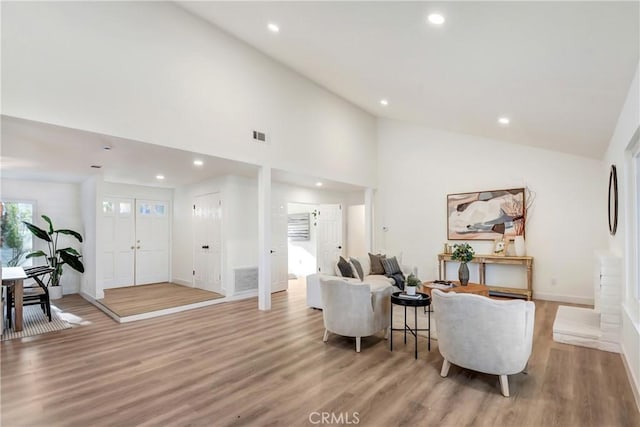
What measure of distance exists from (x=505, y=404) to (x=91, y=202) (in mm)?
7318

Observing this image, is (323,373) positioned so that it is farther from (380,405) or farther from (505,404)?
(505,404)

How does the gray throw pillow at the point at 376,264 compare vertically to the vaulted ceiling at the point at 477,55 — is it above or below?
below

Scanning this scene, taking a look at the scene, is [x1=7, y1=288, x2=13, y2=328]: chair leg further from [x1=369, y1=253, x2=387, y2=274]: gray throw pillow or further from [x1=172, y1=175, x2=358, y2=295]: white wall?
[x1=369, y1=253, x2=387, y2=274]: gray throw pillow

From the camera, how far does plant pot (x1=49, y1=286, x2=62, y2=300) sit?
21.0 ft

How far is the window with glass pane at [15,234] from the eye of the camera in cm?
639

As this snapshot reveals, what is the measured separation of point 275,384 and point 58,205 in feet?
22.5

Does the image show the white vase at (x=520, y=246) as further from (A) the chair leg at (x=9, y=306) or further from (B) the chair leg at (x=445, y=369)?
(A) the chair leg at (x=9, y=306)

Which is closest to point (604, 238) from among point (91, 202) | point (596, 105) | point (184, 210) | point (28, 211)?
point (596, 105)

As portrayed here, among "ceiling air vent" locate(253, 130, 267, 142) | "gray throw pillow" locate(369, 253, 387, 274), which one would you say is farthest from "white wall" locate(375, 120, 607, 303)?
"ceiling air vent" locate(253, 130, 267, 142)

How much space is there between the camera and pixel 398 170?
323 inches

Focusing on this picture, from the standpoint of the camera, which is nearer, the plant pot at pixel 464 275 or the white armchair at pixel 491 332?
the white armchair at pixel 491 332

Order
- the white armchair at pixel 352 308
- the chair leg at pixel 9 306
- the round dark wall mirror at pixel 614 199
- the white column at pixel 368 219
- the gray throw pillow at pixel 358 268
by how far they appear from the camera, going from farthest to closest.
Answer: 1. the white column at pixel 368 219
2. the gray throw pillow at pixel 358 268
3. the chair leg at pixel 9 306
4. the round dark wall mirror at pixel 614 199
5. the white armchair at pixel 352 308

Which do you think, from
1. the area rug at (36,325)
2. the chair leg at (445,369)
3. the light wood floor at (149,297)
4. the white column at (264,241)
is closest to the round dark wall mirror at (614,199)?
the chair leg at (445,369)

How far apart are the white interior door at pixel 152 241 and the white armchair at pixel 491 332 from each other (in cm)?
725
